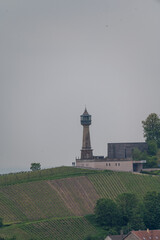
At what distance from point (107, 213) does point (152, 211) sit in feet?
28.7

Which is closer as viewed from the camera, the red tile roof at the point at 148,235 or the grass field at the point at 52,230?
the red tile roof at the point at 148,235

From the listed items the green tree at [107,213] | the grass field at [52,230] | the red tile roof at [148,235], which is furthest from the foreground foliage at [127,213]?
the red tile roof at [148,235]

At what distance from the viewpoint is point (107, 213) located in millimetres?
179375

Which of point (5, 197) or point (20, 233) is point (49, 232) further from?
point (5, 197)

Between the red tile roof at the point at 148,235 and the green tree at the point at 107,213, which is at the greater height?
the green tree at the point at 107,213

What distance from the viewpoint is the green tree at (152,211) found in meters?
179

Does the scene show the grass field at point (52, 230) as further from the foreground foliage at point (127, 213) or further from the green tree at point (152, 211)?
the green tree at point (152, 211)

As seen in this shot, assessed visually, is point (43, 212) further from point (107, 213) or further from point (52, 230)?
point (107, 213)

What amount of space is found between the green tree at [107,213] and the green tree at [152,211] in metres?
5.73

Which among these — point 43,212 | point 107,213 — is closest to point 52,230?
point 107,213

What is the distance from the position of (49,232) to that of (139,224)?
16564 millimetres

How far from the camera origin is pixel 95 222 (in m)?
181

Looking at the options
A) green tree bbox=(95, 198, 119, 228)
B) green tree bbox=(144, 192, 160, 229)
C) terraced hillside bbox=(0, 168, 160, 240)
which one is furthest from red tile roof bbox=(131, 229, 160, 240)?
green tree bbox=(95, 198, 119, 228)

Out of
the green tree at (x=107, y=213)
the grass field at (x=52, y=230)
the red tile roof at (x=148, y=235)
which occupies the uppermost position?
the green tree at (x=107, y=213)
